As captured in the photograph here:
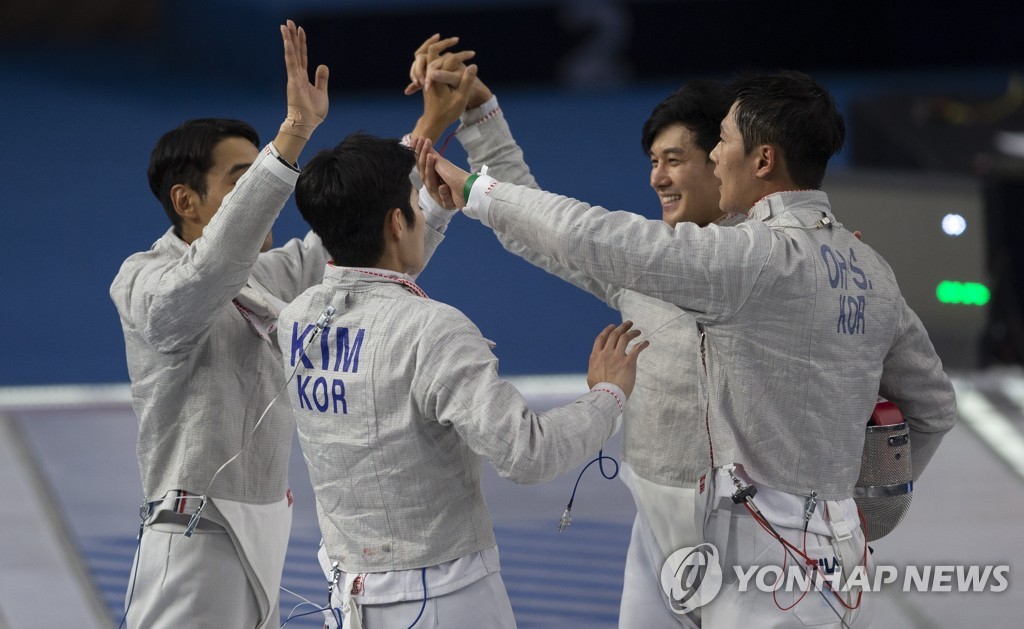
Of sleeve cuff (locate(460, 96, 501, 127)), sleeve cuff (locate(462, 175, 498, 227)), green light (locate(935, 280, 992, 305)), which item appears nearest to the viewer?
sleeve cuff (locate(462, 175, 498, 227))

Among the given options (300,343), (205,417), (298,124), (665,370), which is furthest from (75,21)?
(300,343)

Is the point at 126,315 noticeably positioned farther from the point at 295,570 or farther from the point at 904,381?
the point at 295,570

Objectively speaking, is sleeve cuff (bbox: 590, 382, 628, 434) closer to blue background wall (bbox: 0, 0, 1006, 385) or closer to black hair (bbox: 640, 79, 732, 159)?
black hair (bbox: 640, 79, 732, 159)

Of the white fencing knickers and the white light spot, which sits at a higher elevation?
the white light spot

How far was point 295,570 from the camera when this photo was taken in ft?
14.9

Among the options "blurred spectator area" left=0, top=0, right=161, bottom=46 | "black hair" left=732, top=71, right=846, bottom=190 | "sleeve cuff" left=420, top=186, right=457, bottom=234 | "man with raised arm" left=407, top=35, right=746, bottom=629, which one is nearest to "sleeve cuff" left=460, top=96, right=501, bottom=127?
"man with raised arm" left=407, top=35, right=746, bottom=629

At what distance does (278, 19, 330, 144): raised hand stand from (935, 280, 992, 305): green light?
408cm

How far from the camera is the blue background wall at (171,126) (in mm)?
7164

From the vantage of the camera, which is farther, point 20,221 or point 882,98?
point 20,221

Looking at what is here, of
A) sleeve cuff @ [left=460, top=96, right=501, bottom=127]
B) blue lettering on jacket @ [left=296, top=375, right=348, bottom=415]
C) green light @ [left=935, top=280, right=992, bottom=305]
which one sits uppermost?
sleeve cuff @ [left=460, top=96, right=501, bottom=127]

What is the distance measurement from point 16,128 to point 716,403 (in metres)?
10.2

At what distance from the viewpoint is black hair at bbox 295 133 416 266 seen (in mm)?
2355

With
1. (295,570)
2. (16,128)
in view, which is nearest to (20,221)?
(16,128)

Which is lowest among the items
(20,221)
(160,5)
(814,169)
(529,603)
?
(529,603)
